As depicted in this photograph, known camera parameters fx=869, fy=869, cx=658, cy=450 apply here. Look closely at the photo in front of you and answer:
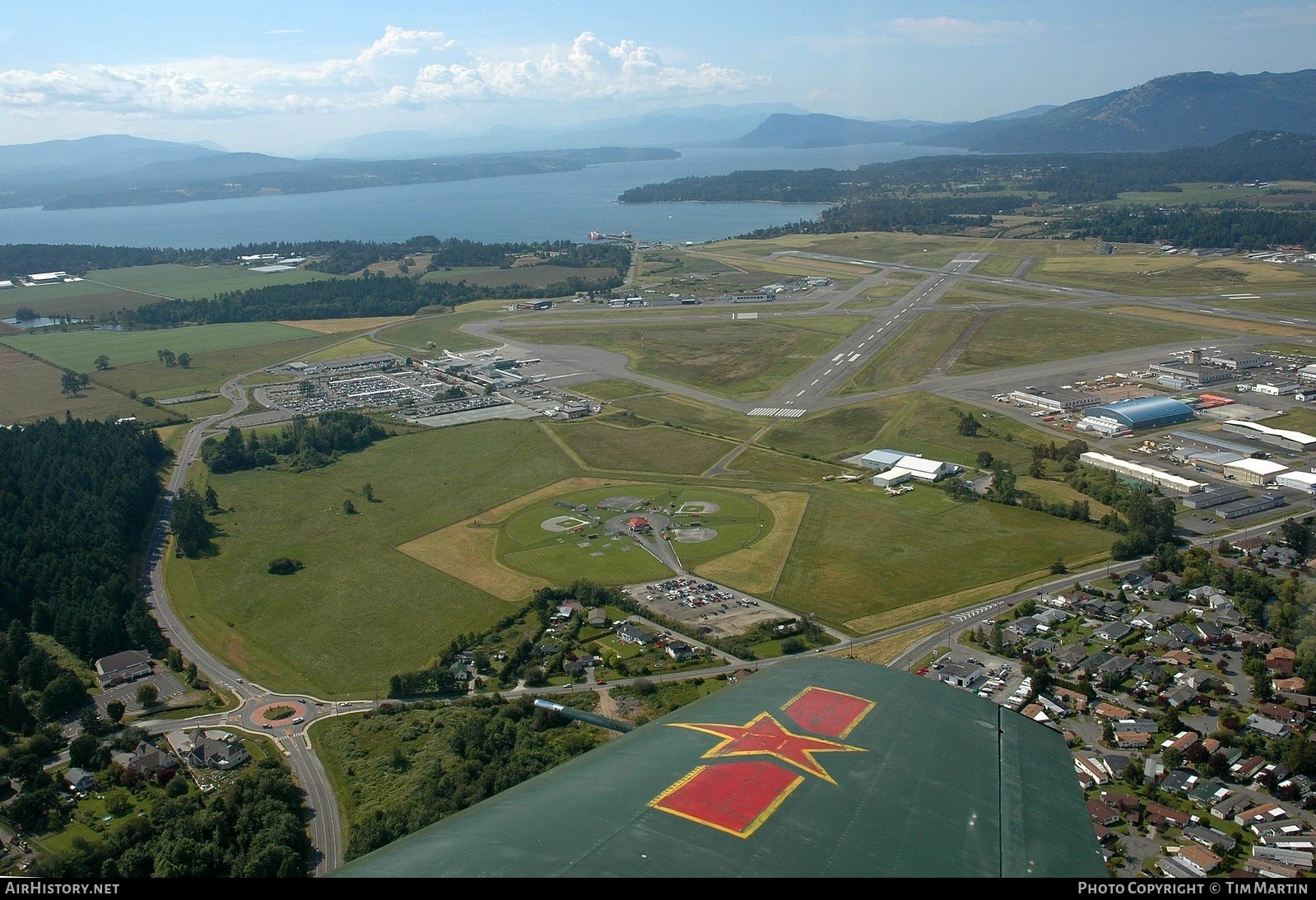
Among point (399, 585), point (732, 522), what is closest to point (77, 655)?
point (399, 585)

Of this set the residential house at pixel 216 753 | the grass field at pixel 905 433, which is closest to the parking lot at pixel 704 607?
the residential house at pixel 216 753

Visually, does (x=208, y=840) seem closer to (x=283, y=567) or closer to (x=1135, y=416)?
(x=283, y=567)

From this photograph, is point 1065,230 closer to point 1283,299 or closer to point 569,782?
point 1283,299

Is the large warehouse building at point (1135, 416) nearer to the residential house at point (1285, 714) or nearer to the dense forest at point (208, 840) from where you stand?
the residential house at point (1285, 714)

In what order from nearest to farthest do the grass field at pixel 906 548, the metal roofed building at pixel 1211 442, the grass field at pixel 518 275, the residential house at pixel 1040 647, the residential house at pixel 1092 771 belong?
1. the residential house at pixel 1092 771
2. the residential house at pixel 1040 647
3. the grass field at pixel 906 548
4. the metal roofed building at pixel 1211 442
5. the grass field at pixel 518 275

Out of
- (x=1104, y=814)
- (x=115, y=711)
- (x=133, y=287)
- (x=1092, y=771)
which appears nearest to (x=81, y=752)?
(x=115, y=711)

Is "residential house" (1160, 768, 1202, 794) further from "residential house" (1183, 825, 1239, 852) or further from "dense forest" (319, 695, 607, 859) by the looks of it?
"dense forest" (319, 695, 607, 859)
